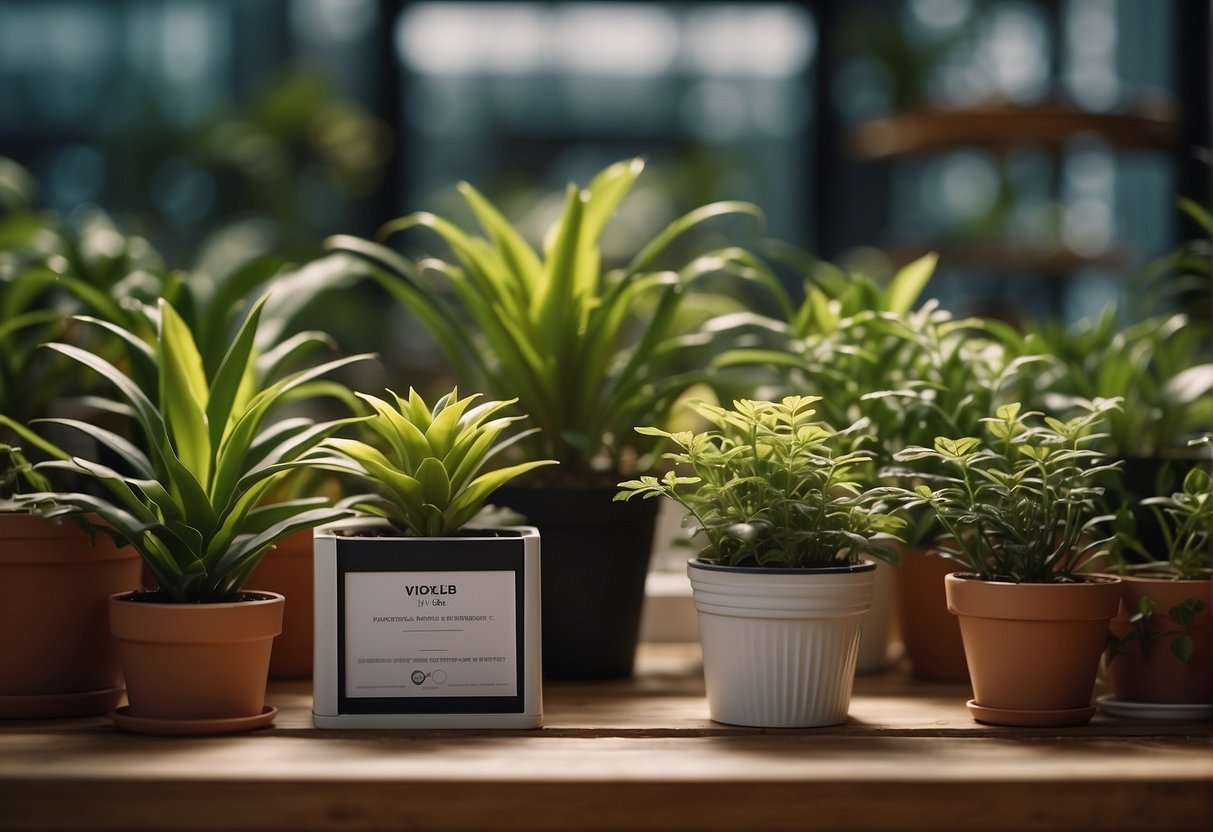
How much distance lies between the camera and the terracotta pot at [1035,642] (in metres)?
1.10

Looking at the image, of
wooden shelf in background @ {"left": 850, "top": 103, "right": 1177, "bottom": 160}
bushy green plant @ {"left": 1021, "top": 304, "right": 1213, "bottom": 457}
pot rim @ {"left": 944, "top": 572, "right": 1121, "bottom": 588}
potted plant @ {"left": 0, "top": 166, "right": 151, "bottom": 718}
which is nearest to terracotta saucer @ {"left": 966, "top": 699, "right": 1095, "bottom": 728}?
pot rim @ {"left": 944, "top": 572, "right": 1121, "bottom": 588}

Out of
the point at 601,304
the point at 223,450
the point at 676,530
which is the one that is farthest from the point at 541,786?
the point at 676,530

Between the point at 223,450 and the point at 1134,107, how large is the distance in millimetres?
4093

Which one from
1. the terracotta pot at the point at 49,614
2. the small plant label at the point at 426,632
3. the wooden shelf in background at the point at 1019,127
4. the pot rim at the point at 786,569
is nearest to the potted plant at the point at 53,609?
the terracotta pot at the point at 49,614

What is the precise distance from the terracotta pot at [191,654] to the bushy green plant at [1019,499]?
624 millimetres

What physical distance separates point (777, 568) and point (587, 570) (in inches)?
12.1

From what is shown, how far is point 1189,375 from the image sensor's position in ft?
4.65

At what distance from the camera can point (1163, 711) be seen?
46.1 inches

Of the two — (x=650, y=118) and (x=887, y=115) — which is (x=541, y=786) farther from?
(x=650, y=118)

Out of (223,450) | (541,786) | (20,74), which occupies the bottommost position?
(541,786)

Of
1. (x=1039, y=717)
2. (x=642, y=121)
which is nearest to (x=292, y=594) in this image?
(x=1039, y=717)

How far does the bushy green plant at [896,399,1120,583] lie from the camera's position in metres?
1.12

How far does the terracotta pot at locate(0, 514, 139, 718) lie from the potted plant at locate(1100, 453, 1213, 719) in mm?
993

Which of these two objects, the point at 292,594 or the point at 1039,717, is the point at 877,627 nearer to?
the point at 1039,717
